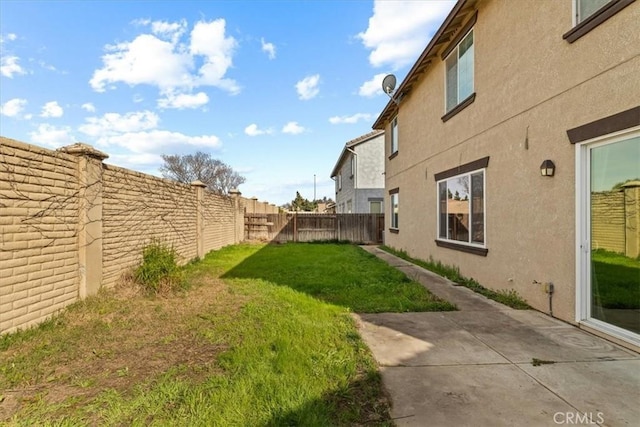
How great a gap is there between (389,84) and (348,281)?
8163 millimetres

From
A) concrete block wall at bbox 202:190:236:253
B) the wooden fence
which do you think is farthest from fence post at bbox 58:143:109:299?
the wooden fence

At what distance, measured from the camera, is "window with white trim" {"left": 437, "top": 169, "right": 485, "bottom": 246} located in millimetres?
6492

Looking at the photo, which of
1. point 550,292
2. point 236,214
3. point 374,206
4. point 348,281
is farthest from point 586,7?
point 374,206

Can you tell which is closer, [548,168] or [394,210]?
[548,168]

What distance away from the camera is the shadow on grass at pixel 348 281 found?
17.1ft

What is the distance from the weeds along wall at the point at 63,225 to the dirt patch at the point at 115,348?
38 cm

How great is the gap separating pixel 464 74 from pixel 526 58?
2211 millimetres

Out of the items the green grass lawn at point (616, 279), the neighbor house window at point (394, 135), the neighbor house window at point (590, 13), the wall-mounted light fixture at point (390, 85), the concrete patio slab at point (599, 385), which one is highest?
the wall-mounted light fixture at point (390, 85)

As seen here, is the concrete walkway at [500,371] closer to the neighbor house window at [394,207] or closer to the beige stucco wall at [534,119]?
the beige stucco wall at [534,119]

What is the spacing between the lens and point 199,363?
10.2 ft

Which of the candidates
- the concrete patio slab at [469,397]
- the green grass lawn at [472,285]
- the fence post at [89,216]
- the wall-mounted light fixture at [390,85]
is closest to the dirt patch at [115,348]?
the fence post at [89,216]

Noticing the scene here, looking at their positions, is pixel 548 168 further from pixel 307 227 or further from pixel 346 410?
pixel 307 227

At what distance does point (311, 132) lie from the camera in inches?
799

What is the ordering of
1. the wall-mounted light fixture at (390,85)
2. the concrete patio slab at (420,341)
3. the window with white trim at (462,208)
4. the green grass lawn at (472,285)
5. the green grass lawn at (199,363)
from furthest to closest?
1. the wall-mounted light fixture at (390,85)
2. the window with white trim at (462,208)
3. the green grass lawn at (472,285)
4. the concrete patio slab at (420,341)
5. the green grass lawn at (199,363)
